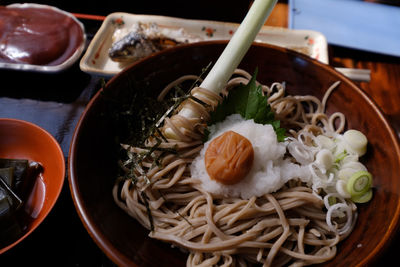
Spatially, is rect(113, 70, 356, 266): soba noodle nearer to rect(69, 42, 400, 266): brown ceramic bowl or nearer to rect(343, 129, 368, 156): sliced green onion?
rect(69, 42, 400, 266): brown ceramic bowl

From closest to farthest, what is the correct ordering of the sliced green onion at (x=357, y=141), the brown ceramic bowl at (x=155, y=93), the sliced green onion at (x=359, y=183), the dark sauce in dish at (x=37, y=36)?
the brown ceramic bowl at (x=155, y=93), the sliced green onion at (x=359, y=183), the sliced green onion at (x=357, y=141), the dark sauce in dish at (x=37, y=36)

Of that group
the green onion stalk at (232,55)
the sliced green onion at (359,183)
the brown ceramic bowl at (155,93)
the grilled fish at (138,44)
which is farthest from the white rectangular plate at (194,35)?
the sliced green onion at (359,183)

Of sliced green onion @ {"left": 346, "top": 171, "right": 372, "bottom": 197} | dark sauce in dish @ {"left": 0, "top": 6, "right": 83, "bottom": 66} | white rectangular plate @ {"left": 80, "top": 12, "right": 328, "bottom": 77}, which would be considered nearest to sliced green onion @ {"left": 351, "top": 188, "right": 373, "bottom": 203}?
sliced green onion @ {"left": 346, "top": 171, "right": 372, "bottom": 197}

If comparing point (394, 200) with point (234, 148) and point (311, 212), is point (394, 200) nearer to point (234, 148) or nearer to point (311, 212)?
point (311, 212)

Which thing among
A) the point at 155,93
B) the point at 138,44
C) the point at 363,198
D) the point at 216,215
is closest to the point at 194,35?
the point at 138,44

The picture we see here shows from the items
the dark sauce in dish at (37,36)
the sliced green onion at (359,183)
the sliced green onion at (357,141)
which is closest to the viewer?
the sliced green onion at (359,183)

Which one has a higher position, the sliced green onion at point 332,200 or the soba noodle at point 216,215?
the sliced green onion at point 332,200

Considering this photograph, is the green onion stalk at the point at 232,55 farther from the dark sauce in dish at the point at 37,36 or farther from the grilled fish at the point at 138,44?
the dark sauce in dish at the point at 37,36
